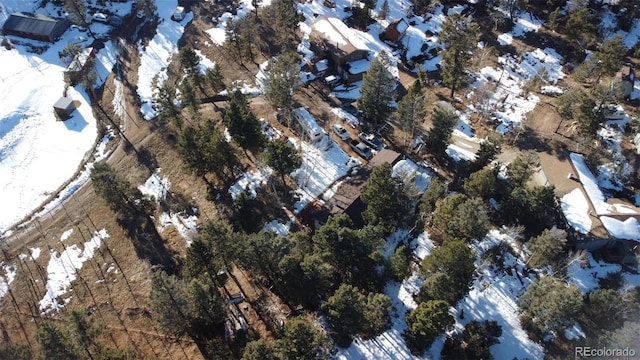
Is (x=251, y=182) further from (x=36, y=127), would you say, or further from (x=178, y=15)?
(x=178, y=15)

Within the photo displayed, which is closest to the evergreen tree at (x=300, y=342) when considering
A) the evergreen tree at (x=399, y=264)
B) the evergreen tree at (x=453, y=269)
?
the evergreen tree at (x=399, y=264)

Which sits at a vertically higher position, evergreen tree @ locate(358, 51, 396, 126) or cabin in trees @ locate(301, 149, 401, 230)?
evergreen tree @ locate(358, 51, 396, 126)

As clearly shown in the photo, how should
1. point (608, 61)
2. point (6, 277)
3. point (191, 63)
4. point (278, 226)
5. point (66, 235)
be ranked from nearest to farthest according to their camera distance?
point (6, 277), point (278, 226), point (66, 235), point (608, 61), point (191, 63)

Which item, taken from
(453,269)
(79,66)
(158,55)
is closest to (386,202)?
(453,269)

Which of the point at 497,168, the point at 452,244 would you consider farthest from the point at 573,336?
the point at 497,168

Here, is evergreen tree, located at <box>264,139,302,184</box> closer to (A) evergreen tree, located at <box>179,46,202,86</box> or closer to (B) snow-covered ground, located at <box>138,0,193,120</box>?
(A) evergreen tree, located at <box>179,46,202,86</box>

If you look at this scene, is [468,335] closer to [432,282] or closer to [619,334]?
[432,282]

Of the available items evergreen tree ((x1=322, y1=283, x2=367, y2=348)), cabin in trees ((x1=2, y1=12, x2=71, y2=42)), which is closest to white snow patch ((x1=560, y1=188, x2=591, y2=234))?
evergreen tree ((x1=322, y1=283, x2=367, y2=348))
